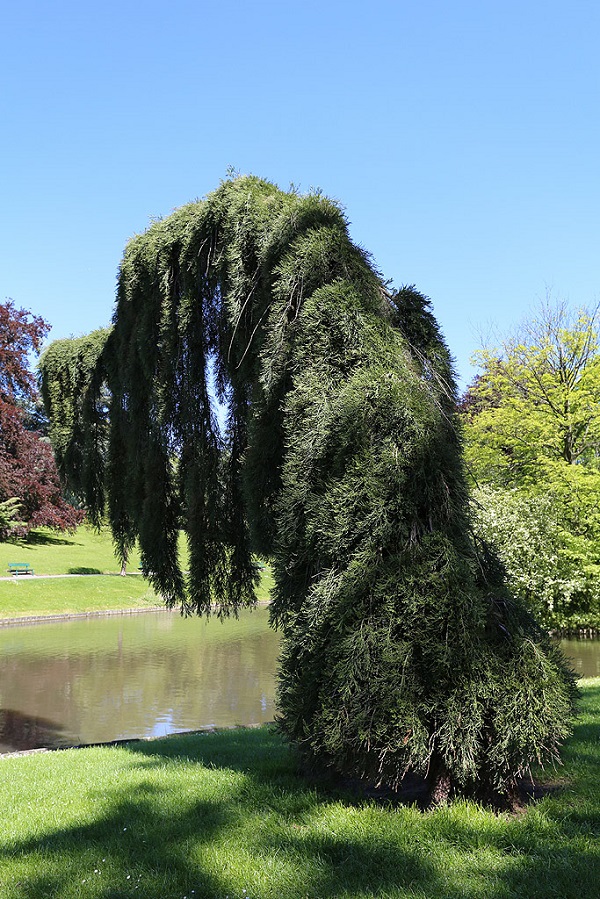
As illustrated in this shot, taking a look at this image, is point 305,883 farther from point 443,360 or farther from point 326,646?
point 443,360

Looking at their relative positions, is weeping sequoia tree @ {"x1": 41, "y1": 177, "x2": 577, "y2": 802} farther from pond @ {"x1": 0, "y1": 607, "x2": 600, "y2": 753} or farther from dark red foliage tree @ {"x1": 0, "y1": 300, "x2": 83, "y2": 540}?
dark red foliage tree @ {"x1": 0, "y1": 300, "x2": 83, "y2": 540}

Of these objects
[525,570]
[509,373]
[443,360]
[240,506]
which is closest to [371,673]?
[443,360]

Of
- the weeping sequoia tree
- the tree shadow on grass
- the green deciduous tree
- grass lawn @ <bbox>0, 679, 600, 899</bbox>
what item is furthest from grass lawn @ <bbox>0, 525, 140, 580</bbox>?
the tree shadow on grass

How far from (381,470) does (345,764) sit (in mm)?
1835

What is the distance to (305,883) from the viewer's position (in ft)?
10.8

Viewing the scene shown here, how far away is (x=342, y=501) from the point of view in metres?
4.50

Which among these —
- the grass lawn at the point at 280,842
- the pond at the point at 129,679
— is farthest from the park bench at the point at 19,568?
the grass lawn at the point at 280,842

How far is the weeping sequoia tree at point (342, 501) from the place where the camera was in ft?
13.2

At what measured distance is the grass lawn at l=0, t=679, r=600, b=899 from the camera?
10.8 ft

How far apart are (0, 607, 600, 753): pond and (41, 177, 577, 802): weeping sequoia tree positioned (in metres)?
5.60

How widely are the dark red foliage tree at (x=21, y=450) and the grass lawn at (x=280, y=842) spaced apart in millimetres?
29087

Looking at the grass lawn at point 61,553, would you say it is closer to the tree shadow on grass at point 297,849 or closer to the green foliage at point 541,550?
the green foliage at point 541,550

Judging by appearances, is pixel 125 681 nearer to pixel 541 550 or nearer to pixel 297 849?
pixel 541 550

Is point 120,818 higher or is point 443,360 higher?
point 443,360
